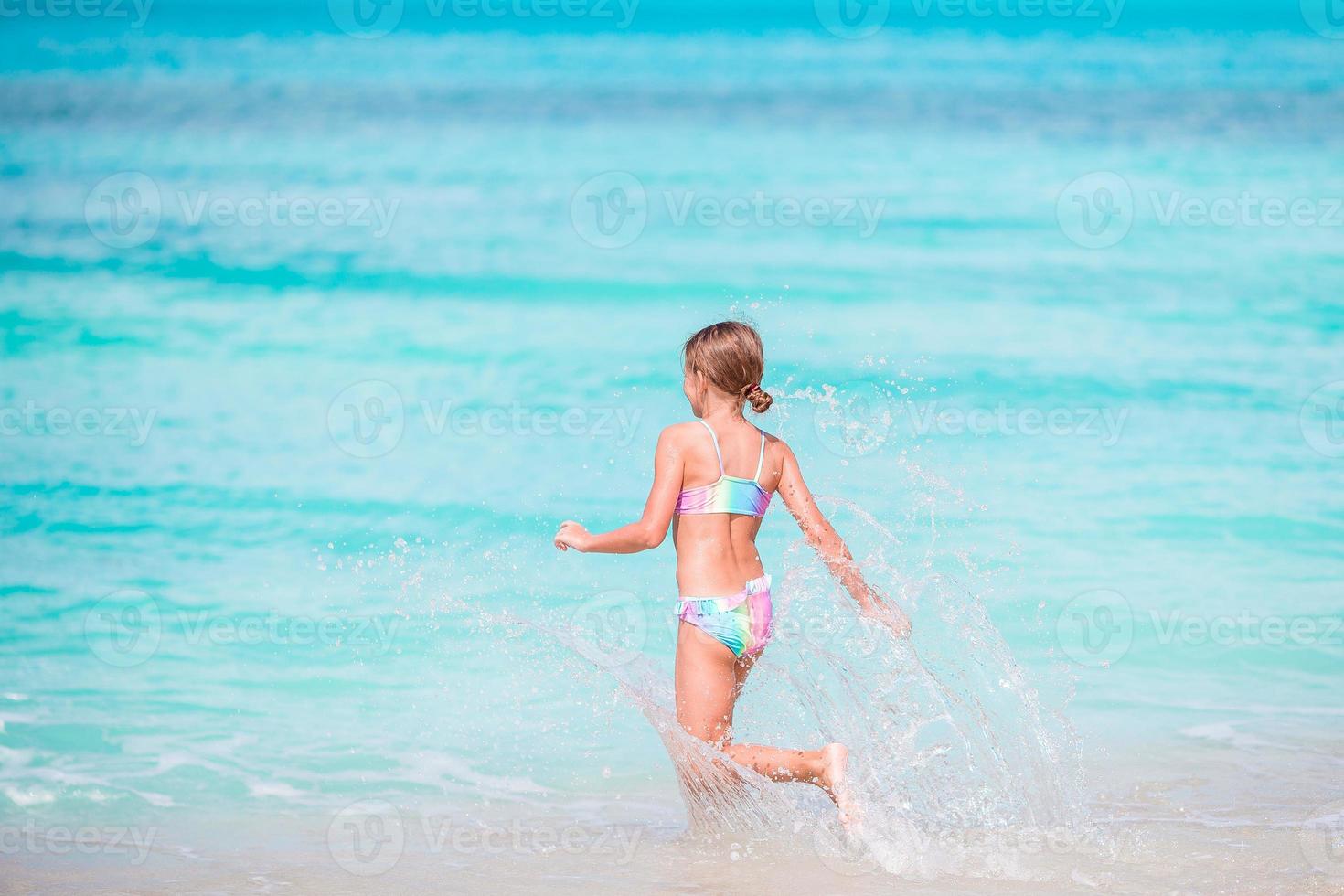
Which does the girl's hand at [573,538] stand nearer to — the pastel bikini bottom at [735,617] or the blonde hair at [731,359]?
the pastel bikini bottom at [735,617]

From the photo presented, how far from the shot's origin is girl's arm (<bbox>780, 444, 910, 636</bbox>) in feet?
13.5

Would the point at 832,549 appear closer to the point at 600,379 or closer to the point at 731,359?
the point at 731,359

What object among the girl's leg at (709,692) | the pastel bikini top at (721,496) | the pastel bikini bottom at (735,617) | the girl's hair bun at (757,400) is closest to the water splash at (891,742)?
the girl's leg at (709,692)

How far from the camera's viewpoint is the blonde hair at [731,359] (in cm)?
404

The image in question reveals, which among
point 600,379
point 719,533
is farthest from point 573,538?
point 600,379

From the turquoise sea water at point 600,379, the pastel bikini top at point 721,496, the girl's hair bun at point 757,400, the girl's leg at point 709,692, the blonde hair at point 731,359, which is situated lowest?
the girl's leg at point 709,692

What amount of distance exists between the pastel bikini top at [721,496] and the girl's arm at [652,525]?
1.9 inches

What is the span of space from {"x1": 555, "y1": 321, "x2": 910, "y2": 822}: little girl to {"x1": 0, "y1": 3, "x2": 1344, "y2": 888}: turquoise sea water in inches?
10.9

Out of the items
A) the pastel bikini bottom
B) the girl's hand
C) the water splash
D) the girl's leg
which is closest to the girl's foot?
the water splash

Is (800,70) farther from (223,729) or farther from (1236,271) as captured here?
(223,729)

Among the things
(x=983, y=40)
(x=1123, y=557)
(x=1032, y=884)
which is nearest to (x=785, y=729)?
(x=1032, y=884)

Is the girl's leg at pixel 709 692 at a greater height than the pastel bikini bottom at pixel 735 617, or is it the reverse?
the pastel bikini bottom at pixel 735 617

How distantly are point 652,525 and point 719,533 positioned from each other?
210mm

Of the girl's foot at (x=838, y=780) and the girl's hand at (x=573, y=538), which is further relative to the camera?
the girl's hand at (x=573, y=538)
